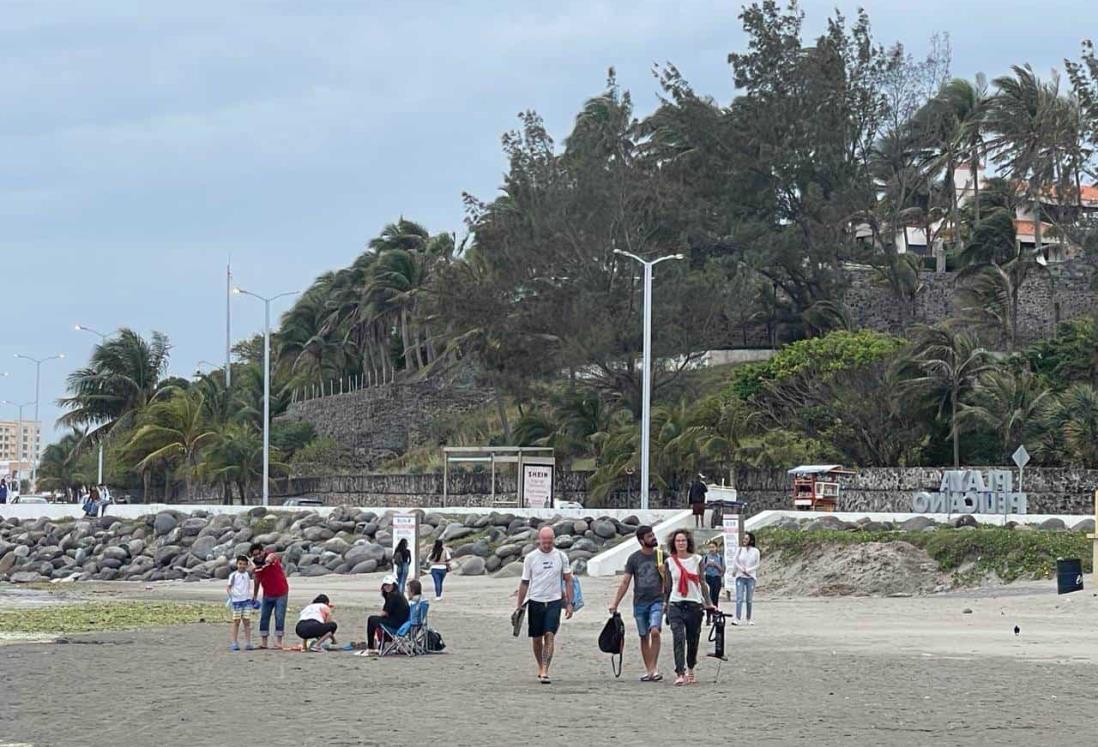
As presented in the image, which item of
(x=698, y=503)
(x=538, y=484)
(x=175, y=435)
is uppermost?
(x=175, y=435)

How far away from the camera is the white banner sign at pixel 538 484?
5125 cm

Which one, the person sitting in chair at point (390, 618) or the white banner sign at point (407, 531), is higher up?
the white banner sign at point (407, 531)

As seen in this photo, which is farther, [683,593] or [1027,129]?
[1027,129]

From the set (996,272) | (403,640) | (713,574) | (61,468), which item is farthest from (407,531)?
(61,468)

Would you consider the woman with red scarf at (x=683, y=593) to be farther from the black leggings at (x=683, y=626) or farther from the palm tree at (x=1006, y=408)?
the palm tree at (x=1006, y=408)

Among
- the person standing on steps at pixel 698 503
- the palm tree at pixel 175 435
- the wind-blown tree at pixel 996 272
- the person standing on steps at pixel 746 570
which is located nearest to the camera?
the person standing on steps at pixel 746 570

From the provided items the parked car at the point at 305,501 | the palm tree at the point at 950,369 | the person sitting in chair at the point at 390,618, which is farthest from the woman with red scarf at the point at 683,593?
the parked car at the point at 305,501

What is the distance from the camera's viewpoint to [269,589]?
23.6m

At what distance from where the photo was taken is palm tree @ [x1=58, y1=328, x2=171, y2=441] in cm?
8738

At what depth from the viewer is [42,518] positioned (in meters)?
67.8

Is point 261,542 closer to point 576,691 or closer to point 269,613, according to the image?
point 269,613

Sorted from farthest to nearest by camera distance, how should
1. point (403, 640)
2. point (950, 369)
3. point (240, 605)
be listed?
1. point (950, 369)
2. point (240, 605)
3. point (403, 640)

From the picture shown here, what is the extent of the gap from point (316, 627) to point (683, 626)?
7.48m

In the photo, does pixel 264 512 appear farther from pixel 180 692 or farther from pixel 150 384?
pixel 180 692
